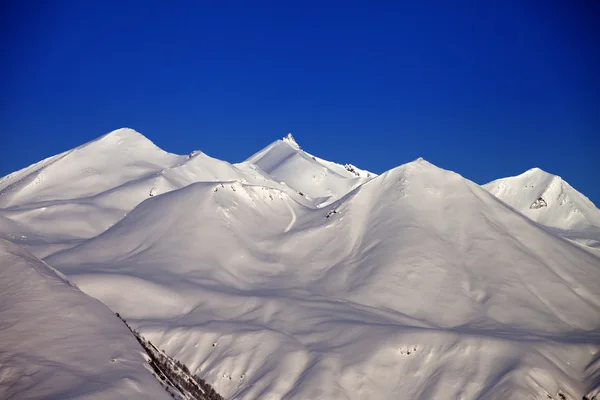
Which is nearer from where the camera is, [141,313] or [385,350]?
[385,350]

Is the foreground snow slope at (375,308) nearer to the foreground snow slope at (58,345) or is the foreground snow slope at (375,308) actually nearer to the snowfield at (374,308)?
the snowfield at (374,308)

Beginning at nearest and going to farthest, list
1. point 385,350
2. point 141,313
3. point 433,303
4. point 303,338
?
point 385,350 → point 303,338 → point 141,313 → point 433,303

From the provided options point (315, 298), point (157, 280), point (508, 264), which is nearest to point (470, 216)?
point (508, 264)

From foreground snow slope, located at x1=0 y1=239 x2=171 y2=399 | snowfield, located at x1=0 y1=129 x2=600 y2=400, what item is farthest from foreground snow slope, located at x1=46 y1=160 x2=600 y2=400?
foreground snow slope, located at x1=0 y1=239 x2=171 y2=399

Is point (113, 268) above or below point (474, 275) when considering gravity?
above

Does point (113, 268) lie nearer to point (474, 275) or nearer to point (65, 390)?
point (474, 275)

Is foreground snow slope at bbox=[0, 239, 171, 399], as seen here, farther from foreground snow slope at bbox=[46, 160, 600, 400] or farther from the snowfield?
the snowfield

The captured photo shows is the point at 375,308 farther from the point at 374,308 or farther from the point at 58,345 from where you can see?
the point at 58,345
